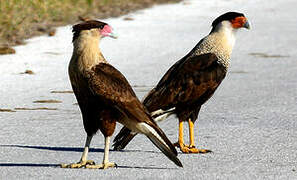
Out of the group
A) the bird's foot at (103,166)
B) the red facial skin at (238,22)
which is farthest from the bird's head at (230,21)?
the bird's foot at (103,166)

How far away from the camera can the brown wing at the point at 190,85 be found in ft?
24.3

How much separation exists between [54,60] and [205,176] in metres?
6.64

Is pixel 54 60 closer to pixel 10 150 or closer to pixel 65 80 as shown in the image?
pixel 65 80

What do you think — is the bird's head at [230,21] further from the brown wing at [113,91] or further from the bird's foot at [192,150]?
the brown wing at [113,91]

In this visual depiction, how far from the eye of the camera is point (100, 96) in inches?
252

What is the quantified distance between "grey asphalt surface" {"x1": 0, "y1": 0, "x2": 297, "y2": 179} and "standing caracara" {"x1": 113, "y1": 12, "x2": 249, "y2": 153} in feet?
1.04

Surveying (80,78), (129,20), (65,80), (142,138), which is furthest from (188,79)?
(129,20)

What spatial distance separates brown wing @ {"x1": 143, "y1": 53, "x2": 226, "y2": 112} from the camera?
24.3ft

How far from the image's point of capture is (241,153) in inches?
280

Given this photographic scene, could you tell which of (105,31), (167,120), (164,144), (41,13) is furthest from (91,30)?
(41,13)

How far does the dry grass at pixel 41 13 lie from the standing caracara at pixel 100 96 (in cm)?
706

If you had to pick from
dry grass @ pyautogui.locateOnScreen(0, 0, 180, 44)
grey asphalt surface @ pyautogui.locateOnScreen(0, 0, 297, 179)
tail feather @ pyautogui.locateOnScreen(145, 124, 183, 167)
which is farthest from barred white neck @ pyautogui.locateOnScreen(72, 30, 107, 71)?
dry grass @ pyautogui.locateOnScreen(0, 0, 180, 44)

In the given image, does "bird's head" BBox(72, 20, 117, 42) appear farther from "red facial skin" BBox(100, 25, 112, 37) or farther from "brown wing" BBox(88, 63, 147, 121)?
"brown wing" BBox(88, 63, 147, 121)

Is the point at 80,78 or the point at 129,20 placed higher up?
the point at 80,78
